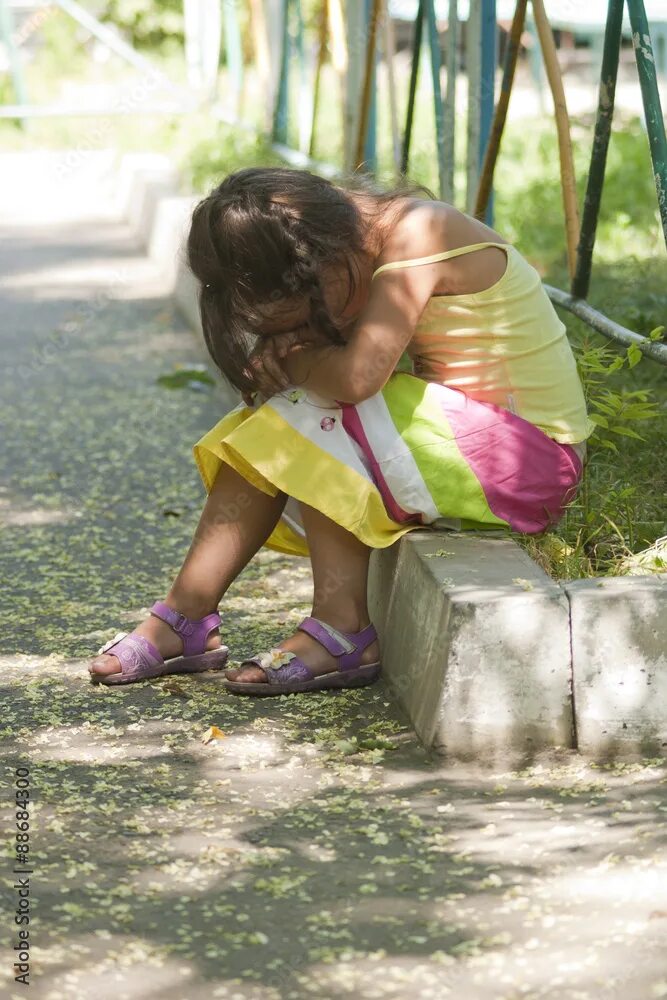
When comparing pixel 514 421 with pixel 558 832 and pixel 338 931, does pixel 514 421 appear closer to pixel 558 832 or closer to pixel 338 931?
pixel 558 832

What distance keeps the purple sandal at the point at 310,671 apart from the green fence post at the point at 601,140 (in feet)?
4.94

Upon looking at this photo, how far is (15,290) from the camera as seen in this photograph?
7.48 m

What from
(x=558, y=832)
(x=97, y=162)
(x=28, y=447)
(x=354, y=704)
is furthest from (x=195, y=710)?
(x=97, y=162)

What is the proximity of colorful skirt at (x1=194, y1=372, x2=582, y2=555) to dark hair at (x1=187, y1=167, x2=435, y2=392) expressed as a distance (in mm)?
134

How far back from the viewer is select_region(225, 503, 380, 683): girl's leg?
2.74 metres

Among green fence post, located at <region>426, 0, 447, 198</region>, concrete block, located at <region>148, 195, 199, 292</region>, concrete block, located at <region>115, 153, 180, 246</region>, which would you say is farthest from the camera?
concrete block, located at <region>115, 153, 180, 246</region>

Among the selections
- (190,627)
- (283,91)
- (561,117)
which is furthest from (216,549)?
(283,91)

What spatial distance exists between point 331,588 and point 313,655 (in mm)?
138

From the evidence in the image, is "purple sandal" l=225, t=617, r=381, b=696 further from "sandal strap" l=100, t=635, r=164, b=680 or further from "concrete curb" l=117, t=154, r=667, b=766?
"concrete curb" l=117, t=154, r=667, b=766

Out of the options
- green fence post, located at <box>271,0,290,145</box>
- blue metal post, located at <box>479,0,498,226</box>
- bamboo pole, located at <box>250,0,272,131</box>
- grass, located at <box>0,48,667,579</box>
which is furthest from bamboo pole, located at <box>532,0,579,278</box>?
bamboo pole, located at <box>250,0,272,131</box>

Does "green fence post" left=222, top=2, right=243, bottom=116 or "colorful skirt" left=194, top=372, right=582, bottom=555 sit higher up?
"colorful skirt" left=194, top=372, right=582, bottom=555

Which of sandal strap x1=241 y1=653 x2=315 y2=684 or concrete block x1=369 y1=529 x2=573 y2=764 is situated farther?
sandal strap x1=241 y1=653 x2=315 y2=684

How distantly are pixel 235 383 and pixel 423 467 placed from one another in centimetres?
41

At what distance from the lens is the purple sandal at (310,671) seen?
9.02 feet
